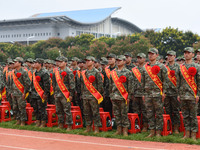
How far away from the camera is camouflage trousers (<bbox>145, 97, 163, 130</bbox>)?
764 cm

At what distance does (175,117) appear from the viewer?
8188 millimetres

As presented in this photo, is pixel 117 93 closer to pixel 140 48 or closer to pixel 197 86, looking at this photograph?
pixel 197 86

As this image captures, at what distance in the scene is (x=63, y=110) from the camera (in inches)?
356

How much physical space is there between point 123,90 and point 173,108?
1382 mm

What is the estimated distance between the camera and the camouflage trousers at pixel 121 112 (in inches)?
314

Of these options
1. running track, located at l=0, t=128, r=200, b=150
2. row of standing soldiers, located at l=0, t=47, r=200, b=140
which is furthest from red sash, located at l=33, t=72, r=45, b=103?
running track, located at l=0, t=128, r=200, b=150

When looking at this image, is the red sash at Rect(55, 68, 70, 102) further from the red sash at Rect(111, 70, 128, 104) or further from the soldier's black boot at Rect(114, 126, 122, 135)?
the soldier's black boot at Rect(114, 126, 122, 135)

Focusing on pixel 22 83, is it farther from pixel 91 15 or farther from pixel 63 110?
pixel 91 15

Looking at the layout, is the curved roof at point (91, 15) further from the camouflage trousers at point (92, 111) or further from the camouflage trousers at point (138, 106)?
the camouflage trousers at point (92, 111)

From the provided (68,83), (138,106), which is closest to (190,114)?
(138,106)

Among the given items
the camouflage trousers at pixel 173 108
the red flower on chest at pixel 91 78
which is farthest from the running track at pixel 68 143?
the red flower on chest at pixel 91 78

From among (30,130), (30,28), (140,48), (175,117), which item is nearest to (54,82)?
(30,130)

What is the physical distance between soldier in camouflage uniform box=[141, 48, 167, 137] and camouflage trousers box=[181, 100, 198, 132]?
0.56 metres

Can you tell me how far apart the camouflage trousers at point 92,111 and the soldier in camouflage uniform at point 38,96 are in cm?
156
